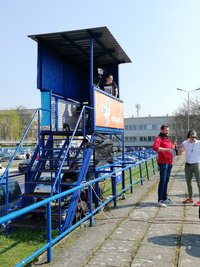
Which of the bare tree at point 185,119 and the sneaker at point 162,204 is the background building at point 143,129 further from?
the sneaker at point 162,204

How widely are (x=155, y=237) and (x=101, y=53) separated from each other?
22.5 feet

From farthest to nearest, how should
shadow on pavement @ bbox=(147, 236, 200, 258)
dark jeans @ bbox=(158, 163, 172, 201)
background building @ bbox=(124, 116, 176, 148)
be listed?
1. background building @ bbox=(124, 116, 176, 148)
2. dark jeans @ bbox=(158, 163, 172, 201)
3. shadow on pavement @ bbox=(147, 236, 200, 258)

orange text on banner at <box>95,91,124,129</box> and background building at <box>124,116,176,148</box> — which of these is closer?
orange text on banner at <box>95,91,124,129</box>

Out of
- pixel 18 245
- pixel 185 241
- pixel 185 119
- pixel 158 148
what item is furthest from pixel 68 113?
pixel 185 119

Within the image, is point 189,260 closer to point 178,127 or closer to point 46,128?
point 46,128

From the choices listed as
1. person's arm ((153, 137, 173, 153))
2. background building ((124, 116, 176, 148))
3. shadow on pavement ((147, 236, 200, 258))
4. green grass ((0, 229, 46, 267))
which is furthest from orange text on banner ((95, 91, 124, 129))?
background building ((124, 116, 176, 148))

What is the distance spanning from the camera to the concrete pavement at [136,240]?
4434mm

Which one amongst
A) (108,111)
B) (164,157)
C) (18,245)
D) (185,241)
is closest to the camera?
(185,241)

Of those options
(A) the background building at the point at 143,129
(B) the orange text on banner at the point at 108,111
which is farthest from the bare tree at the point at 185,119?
(B) the orange text on banner at the point at 108,111

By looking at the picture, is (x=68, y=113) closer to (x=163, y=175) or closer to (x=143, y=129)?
(x=163, y=175)

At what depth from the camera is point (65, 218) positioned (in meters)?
6.59

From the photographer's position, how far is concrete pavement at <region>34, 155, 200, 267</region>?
443 cm

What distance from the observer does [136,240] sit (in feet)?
17.3

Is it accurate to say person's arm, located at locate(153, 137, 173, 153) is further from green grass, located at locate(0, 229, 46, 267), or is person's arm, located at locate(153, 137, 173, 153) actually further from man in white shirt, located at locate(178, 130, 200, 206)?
green grass, located at locate(0, 229, 46, 267)
